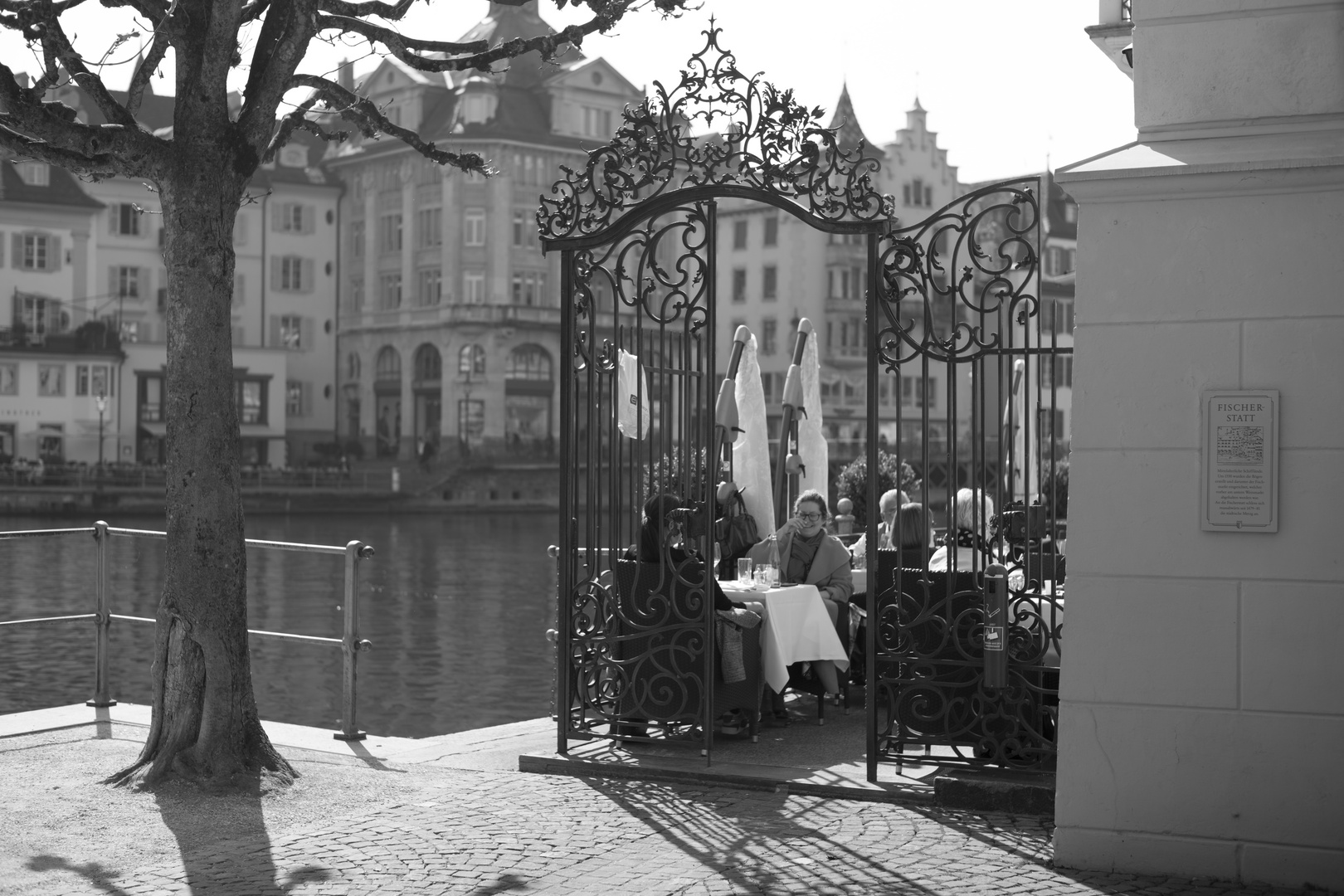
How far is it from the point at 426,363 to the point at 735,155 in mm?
70383

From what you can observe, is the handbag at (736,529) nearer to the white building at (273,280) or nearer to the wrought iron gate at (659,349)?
the wrought iron gate at (659,349)

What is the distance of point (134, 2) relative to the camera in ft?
29.1

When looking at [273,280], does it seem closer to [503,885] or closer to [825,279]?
[825,279]

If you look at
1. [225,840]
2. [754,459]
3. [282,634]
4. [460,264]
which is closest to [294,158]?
[460,264]

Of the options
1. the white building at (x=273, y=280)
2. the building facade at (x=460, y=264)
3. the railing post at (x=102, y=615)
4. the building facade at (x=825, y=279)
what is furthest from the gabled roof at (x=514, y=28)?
the railing post at (x=102, y=615)

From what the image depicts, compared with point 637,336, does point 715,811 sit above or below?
below

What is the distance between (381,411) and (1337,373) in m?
75.2

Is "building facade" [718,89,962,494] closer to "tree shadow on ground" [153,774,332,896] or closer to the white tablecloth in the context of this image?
the white tablecloth

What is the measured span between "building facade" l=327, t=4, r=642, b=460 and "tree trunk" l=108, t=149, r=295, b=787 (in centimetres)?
6543

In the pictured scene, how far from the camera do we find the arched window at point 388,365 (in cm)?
7925

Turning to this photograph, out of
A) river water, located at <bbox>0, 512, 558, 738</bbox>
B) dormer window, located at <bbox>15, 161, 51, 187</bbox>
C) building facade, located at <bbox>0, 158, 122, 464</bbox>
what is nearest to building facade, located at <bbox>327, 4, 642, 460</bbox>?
building facade, located at <bbox>0, 158, 122, 464</bbox>

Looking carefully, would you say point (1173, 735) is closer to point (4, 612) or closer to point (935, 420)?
point (4, 612)

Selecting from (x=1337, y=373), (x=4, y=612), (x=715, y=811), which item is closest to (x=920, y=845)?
(x=715, y=811)

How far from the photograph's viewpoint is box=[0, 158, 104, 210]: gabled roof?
6669cm
